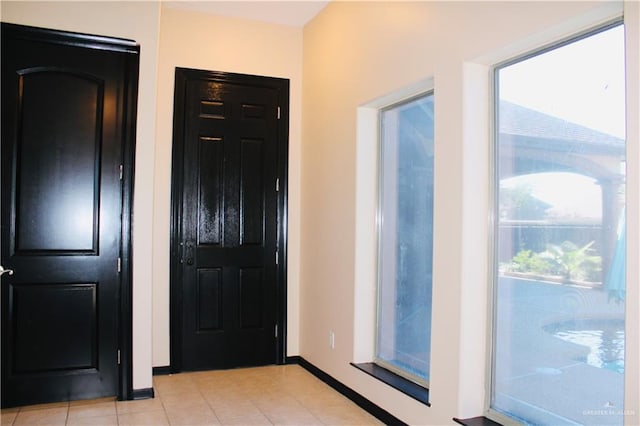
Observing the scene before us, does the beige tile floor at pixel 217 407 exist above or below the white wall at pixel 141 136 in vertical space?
below

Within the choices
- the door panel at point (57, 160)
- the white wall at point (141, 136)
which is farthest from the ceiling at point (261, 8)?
the door panel at point (57, 160)

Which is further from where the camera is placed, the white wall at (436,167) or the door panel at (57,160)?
the door panel at (57,160)

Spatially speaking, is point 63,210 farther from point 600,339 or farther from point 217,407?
point 600,339

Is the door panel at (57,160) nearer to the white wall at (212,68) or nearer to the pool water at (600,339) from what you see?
the white wall at (212,68)

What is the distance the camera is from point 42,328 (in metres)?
3.58

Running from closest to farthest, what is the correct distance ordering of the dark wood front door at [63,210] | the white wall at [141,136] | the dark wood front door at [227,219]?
the dark wood front door at [63,210] → the white wall at [141,136] → the dark wood front door at [227,219]

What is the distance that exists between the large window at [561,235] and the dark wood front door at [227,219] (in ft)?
7.90

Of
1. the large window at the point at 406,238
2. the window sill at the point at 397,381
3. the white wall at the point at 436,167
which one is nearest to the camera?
the white wall at the point at 436,167

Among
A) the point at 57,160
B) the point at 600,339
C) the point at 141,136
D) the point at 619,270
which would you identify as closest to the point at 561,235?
the point at 619,270

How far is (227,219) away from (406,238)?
5.73 ft

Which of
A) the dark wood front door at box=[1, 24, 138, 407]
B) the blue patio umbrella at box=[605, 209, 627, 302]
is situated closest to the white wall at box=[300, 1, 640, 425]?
the blue patio umbrella at box=[605, 209, 627, 302]

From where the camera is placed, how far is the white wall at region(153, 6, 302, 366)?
4.46 meters

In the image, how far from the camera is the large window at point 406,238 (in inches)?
130

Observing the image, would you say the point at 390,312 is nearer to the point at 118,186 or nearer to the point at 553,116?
the point at 553,116
